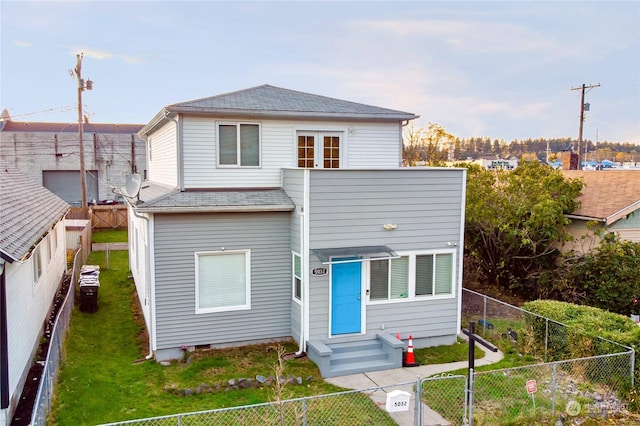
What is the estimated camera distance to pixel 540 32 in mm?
20312

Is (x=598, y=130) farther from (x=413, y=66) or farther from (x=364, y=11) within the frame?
(x=364, y=11)

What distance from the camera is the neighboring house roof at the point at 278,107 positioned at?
12.1 meters

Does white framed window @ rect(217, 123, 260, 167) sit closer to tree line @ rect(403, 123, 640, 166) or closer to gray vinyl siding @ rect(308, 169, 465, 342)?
gray vinyl siding @ rect(308, 169, 465, 342)

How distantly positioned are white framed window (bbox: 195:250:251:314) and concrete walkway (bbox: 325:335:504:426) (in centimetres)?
303

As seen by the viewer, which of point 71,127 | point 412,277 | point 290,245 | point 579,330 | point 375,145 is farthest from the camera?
point 71,127

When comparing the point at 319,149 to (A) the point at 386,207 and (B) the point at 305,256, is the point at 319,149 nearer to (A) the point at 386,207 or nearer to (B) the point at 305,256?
(A) the point at 386,207

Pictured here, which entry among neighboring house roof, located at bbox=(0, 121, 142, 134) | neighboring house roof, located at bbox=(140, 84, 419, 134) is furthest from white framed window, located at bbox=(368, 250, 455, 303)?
neighboring house roof, located at bbox=(0, 121, 142, 134)

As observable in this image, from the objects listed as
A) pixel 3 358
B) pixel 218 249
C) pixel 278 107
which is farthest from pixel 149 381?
pixel 278 107

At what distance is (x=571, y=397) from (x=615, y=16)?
16.6 metres

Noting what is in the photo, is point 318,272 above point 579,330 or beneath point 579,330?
above

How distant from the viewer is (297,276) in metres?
12.0

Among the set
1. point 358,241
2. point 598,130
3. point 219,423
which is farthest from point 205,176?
point 598,130

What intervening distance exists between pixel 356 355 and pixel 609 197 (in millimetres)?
12489

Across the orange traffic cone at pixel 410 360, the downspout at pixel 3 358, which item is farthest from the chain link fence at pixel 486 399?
the orange traffic cone at pixel 410 360
